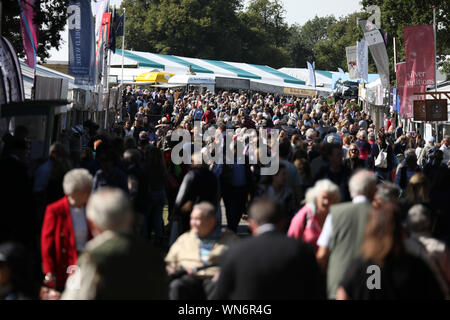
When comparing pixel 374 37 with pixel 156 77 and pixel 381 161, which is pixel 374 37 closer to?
pixel 381 161

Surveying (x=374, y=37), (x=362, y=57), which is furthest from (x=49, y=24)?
(x=362, y=57)

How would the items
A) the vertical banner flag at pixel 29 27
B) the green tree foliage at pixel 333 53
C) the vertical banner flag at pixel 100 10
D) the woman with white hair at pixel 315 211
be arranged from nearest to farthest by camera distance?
the woman with white hair at pixel 315 211, the vertical banner flag at pixel 29 27, the vertical banner flag at pixel 100 10, the green tree foliage at pixel 333 53

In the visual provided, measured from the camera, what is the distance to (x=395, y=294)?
4.77 metres

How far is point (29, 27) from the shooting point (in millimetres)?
17781

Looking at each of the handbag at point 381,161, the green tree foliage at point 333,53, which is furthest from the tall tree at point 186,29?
the handbag at point 381,161

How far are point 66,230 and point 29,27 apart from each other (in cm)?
1182

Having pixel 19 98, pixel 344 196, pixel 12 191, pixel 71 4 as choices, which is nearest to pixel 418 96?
pixel 71 4

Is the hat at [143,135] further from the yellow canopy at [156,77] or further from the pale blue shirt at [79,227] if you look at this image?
the yellow canopy at [156,77]

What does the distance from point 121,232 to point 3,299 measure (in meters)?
0.92

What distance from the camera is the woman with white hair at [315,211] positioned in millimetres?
7062

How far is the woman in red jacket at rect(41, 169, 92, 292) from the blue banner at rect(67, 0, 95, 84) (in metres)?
12.9

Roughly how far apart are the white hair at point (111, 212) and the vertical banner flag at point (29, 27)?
12.4m

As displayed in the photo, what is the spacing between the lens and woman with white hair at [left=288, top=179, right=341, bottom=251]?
7062 millimetres
